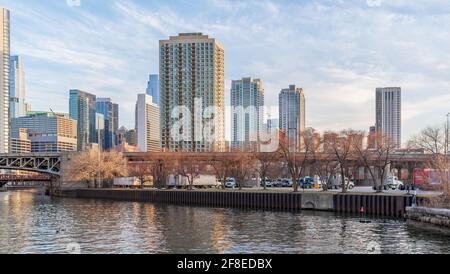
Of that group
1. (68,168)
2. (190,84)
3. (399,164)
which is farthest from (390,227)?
(68,168)

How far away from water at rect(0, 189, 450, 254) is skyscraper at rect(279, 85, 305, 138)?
29.0 m

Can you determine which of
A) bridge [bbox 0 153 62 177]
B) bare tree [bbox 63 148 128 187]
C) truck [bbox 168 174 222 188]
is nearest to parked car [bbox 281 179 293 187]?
truck [bbox 168 174 222 188]

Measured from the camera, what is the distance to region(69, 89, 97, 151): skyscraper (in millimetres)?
62850

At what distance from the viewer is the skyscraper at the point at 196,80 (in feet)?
119

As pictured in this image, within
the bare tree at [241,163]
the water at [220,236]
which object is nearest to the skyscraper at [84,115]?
the water at [220,236]

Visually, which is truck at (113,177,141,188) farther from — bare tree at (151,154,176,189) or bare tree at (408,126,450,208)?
bare tree at (408,126,450,208)

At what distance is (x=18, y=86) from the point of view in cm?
1608

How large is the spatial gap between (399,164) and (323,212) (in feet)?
180

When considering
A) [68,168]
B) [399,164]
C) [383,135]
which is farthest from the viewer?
[68,168]

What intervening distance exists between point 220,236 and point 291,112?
45.3m

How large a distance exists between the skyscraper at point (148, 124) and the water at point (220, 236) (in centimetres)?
3403

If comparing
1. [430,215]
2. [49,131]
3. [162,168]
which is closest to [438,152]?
[430,215]

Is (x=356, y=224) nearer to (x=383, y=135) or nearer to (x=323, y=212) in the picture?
(x=323, y=212)

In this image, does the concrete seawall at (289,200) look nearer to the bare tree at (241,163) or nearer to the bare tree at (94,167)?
the bare tree at (241,163)
